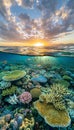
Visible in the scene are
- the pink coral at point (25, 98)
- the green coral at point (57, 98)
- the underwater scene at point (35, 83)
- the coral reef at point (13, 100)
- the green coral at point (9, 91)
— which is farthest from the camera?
the green coral at point (9, 91)

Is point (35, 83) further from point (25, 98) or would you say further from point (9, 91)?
point (25, 98)

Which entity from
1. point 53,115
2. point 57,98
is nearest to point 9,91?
point 57,98

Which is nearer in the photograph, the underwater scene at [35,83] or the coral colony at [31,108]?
the coral colony at [31,108]

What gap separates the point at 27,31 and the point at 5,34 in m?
2.96

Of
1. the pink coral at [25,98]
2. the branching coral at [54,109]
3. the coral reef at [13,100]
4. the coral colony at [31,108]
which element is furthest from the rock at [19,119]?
the coral reef at [13,100]

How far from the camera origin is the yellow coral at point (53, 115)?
558 centimetres

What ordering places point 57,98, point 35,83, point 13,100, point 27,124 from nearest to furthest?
point 27,124, point 57,98, point 13,100, point 35,83

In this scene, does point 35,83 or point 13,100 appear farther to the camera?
point 35,83

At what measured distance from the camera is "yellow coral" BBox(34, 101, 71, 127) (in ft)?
18.3

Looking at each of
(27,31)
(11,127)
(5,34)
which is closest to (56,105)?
(11,127)

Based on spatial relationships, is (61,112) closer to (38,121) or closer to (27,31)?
(38,121)

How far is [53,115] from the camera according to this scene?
231 inches

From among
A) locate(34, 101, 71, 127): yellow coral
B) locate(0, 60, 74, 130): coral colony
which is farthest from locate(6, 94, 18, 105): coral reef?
locate(34, 101, 71, 127): yellow coral

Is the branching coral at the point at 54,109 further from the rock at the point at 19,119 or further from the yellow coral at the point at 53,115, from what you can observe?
→ the rock at the point at 19,119
